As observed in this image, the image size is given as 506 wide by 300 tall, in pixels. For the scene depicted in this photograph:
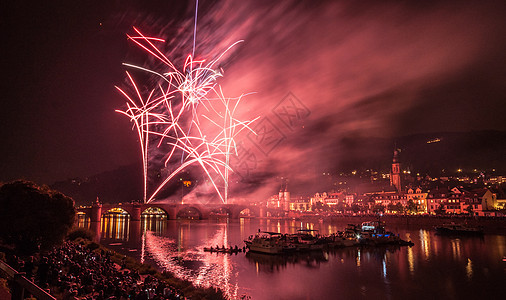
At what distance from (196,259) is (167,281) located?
646 inches

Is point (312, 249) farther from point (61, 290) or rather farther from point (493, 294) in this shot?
point (61, 290)

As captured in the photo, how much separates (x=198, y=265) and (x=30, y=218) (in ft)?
53.5

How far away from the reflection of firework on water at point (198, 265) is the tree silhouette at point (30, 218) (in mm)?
10447

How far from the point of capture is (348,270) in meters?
34.5

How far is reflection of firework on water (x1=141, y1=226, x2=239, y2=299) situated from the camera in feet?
89.1

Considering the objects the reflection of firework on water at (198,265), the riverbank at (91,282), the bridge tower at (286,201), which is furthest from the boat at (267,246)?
the bridge tower at (286,201)

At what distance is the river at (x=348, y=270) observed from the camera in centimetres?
2581

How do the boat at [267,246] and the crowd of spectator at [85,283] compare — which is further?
the boat at [267,246]

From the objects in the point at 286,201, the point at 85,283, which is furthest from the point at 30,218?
the point at 286,201

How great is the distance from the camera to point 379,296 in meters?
24.7

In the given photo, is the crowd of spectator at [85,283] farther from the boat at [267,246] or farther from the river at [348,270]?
the boat at [267,246]

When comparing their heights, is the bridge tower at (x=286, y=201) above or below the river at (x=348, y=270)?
above

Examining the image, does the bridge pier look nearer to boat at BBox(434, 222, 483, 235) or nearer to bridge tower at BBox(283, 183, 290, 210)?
bridge tower at BBox(283, 183, 290, 210)

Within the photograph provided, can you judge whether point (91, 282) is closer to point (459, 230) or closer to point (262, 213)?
point (459, 230)
